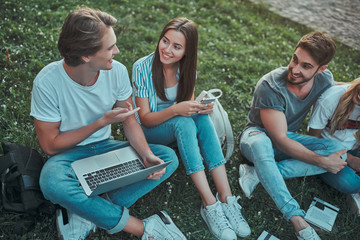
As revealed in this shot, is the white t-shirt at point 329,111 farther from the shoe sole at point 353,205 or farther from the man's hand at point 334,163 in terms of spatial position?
the shoe sole at point 353,205

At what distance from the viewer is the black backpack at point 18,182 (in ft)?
8.86

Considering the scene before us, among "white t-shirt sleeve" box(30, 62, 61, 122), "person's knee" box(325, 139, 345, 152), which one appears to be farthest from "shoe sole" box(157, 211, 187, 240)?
"person's knee" box(325, 139, 345, 152)

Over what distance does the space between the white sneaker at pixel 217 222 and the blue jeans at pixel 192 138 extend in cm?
40

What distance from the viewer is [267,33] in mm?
6594

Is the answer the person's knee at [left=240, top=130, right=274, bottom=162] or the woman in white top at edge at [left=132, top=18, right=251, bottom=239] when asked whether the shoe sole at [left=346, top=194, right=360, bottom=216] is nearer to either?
the person's knee at [left=240, top=130, right=274, bottom=162]

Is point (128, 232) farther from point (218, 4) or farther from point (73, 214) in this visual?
point (218, 4)

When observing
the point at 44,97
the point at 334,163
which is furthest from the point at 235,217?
the point at 44,97

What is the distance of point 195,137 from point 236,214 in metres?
0.85

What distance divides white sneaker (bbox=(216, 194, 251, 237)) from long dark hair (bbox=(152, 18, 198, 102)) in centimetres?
117

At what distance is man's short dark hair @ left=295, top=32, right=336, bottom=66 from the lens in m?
3.32

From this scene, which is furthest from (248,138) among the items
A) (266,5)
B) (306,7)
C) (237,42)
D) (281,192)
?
(306,7)

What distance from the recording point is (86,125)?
3.01 meters

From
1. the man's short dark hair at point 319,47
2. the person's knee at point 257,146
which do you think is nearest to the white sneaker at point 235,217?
the person's knee at point 257,146

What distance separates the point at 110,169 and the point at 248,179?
158 centimetres
